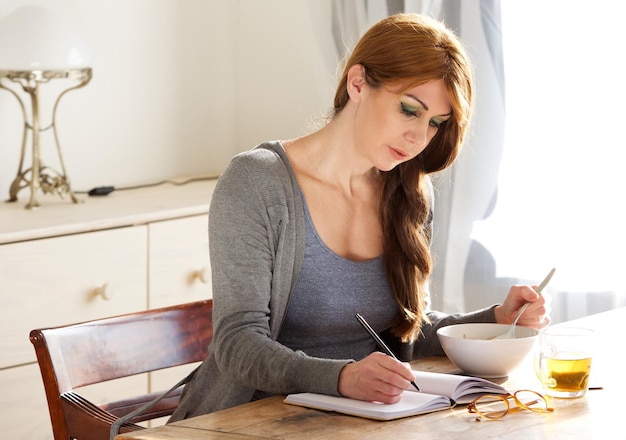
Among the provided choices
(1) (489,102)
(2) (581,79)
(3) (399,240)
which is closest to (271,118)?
(1) (489,102)

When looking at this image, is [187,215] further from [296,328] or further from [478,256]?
[296,328]

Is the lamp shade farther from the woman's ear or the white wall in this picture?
the woman's ear

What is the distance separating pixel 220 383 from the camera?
173cm

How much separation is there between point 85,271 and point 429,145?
1018 millimetres

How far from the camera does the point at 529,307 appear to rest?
176 centimetres

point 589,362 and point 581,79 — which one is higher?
point 581,79

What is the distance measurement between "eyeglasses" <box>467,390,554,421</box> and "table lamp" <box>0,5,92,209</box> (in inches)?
62.5

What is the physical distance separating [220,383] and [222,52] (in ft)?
6.09

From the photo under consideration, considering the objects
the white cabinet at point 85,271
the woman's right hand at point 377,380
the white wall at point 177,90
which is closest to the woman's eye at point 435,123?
the woman's right hand at point 377,380

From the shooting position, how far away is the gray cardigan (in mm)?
1577

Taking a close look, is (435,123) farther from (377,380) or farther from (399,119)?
(377,380)

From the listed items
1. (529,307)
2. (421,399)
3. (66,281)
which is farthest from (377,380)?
(66,281)

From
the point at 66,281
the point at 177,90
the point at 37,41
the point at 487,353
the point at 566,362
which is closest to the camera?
the point at 566,362

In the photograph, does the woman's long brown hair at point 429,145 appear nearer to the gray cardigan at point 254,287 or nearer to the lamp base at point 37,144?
the gray cardigan at point 254,287
